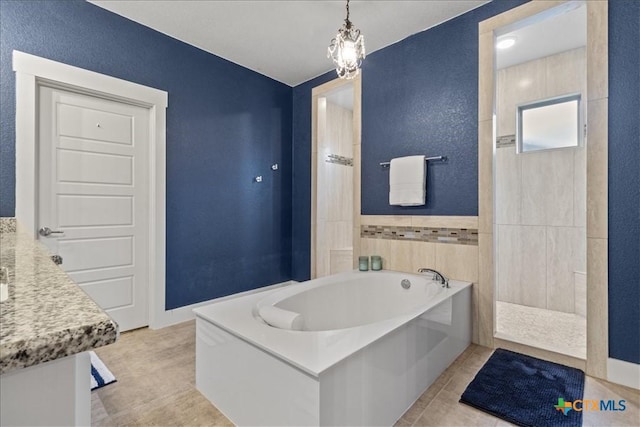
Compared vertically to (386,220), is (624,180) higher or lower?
higher

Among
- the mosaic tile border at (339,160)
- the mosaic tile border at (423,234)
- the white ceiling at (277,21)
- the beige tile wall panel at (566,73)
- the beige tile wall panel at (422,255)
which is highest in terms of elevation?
the white ceiling at (277,21)

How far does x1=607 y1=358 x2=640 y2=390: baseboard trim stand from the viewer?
1.80 metres

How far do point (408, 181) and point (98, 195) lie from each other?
8.30 ft

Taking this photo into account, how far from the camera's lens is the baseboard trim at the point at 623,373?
1.80m

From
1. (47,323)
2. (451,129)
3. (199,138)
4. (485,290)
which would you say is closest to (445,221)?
(485,290)

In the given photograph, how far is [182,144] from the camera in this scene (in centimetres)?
287

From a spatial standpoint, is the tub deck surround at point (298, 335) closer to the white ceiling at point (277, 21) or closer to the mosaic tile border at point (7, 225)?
the mosaic tile border at point (7, 225)

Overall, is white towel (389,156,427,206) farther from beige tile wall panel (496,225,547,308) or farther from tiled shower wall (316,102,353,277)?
beige tile wall panel (496,225,547,308)

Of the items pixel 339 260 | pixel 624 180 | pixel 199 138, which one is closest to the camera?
pixel 624 180

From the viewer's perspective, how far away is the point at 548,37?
9.14 feet

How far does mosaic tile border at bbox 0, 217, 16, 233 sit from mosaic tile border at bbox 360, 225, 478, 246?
2641 mm

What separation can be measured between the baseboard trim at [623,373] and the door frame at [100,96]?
3.22m

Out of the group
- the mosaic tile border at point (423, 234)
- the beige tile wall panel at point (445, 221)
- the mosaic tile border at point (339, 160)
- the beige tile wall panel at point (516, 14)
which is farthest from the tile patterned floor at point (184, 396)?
the mosaic tile border at point (339, 160)

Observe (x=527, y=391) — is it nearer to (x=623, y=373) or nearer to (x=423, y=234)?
(x=623, y=373)
